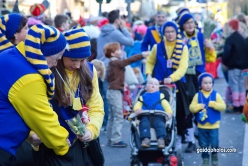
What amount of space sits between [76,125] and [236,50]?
394 inches

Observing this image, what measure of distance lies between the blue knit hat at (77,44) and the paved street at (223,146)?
14.3 ft

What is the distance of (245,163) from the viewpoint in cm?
806

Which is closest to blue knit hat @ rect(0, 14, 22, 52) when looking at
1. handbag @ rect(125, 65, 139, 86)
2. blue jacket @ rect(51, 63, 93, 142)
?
blue jacket @ rect(51, 63, 93, 142)

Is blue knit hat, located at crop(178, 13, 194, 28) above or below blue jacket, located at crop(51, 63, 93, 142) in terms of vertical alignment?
above

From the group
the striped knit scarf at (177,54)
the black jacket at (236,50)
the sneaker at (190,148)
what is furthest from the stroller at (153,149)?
the black jacket at (236,50)

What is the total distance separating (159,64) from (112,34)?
267 centimetres

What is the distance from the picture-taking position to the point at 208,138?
8.41 m

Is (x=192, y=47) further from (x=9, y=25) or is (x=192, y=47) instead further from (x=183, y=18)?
(x=9, y=25)

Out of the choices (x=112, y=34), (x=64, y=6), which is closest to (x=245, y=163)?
(x=112, y=34)

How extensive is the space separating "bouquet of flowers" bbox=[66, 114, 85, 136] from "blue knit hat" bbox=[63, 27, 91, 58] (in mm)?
541

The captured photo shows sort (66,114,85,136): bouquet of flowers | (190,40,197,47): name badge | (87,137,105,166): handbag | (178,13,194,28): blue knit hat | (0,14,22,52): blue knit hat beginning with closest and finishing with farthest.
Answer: (66,114,85,136): bouquet of flowers < (87,137,105,166): handbag < (0,14,22,52): blue knit hat < (178,13,194,28): blue knit hat < (190,40,197,47): name badge

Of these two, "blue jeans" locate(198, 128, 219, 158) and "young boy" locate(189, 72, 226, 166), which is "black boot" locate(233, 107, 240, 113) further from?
"blue jeans" locate(198, 128, 219, 158)

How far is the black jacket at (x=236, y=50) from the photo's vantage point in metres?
14.1

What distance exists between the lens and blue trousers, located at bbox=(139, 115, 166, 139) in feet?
25.8
